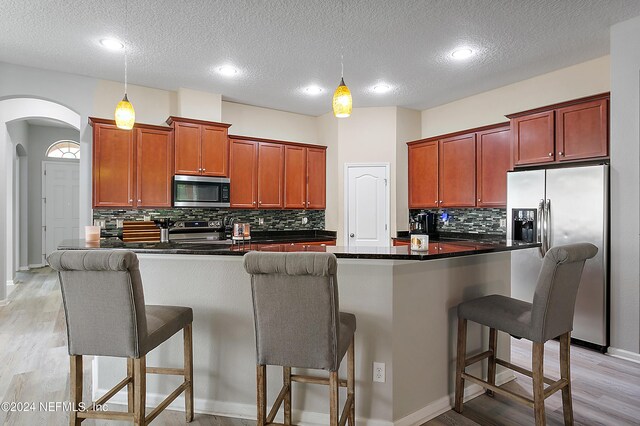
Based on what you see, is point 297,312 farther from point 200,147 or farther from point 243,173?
point 243,173

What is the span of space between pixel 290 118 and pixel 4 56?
3646mm

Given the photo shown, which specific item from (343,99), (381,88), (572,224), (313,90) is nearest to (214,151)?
(313,90)

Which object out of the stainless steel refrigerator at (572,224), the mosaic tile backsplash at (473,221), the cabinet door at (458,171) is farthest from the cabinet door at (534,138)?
the mosaic tile backsplash at (473,221)

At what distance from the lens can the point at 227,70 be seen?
4.37 meters

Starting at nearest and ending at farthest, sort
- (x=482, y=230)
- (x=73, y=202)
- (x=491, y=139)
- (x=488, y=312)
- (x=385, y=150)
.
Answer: (x=488, y=312)
(x=491, y=139)
(x=482, y=230)
(x=385, y=150)
(x=73, y=202)

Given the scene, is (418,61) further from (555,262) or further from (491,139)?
(555,262)

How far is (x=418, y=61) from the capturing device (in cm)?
412

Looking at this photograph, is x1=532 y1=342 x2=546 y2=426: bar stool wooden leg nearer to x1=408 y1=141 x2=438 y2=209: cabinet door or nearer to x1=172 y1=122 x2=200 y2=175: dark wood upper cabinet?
x1=408 y1=141 x2=438 y2=209: cabinet door

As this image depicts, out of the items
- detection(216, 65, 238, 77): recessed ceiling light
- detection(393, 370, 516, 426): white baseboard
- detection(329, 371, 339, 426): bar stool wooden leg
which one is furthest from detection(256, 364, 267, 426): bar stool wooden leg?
detection(216, 65, 238, 77): recessed ceiling light

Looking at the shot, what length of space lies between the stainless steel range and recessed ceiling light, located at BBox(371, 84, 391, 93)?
277 cm

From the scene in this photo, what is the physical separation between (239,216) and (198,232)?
31.7 inches

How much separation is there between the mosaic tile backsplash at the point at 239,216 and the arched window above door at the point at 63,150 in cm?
480

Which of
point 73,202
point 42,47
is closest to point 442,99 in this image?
point 42,47

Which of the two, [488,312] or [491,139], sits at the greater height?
[491,139]
